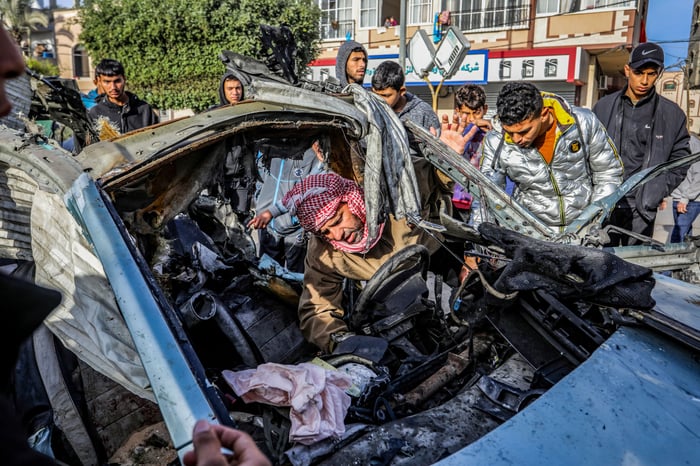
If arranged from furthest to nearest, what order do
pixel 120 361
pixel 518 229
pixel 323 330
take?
pixel 323 330
pixel 518 229
pixel 120 361

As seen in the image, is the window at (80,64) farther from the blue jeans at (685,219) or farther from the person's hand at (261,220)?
the blue jeans at (685,219)

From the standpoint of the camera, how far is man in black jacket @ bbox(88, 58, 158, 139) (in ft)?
15.6

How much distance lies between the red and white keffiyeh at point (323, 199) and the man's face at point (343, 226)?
0.08ft

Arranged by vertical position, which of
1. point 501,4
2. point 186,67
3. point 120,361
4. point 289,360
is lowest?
point 289,360

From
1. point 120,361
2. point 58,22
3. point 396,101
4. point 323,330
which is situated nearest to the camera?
point 120,361

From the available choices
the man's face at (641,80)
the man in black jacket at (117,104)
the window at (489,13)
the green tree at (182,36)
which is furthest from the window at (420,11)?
the man's face at (641,80)

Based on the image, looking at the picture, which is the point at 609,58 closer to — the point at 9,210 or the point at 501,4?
the point at 501,4

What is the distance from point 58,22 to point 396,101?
3531cm

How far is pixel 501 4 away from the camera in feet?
63.2

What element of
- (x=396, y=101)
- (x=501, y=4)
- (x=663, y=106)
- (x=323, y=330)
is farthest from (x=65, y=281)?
(x=501, y=4)

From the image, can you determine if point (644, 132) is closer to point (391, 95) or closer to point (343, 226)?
point (391, 95)

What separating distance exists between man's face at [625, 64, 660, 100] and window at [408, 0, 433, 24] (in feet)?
59.2

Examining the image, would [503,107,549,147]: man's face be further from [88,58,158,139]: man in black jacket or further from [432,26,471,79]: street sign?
[432,26,471,79]: street sign

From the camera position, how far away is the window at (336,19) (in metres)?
21.4
